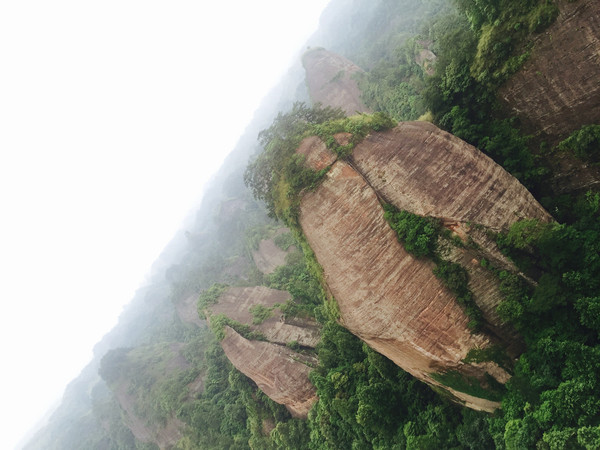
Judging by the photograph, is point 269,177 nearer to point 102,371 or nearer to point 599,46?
point 599,46

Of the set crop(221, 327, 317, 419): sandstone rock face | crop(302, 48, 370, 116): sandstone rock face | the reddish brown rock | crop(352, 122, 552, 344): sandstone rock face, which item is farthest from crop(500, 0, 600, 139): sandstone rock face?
crop(302, 48, 370, 116): sandstone rock face

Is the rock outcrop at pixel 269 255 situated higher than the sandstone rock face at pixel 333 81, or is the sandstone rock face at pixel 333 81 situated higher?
the sandstone rock face at pixel 333 81

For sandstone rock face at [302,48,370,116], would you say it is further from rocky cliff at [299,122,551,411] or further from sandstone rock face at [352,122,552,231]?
rocky cliff at [299,122,551,411]

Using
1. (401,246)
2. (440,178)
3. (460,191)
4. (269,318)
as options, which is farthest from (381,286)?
(269,318)

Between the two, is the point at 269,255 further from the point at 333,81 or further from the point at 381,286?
the point at 381,286

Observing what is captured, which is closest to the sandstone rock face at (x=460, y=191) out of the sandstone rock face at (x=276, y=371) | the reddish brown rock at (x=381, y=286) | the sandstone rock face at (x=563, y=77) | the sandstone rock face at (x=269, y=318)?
the reddish brown rock at (x=381, y=286)

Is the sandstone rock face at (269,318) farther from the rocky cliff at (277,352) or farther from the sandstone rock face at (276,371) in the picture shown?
the sandstone rock face at (276,371)

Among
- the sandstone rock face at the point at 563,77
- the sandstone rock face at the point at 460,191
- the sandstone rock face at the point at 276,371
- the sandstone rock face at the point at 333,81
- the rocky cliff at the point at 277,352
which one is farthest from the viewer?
the sandstone rock face at the point at 333,81
